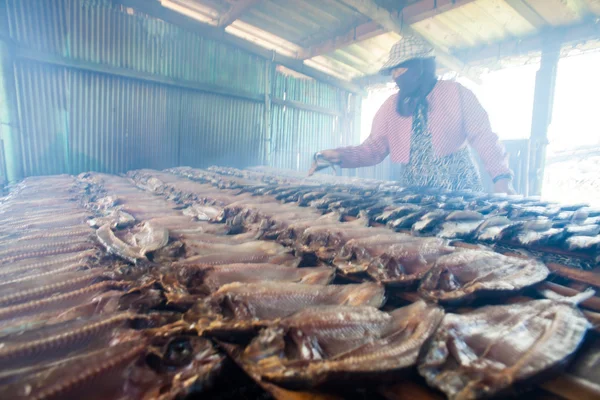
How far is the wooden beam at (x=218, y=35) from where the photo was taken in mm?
8125

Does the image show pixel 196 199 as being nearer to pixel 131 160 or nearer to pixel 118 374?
pixel 118 374

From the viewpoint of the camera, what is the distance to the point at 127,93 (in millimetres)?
8477

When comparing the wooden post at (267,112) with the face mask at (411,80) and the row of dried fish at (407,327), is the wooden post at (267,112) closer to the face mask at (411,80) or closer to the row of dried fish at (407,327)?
the face mask at (411,80)

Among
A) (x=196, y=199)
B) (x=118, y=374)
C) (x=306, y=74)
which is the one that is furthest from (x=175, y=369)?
(x=306, y=74)

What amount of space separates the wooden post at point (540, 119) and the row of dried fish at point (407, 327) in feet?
25.6

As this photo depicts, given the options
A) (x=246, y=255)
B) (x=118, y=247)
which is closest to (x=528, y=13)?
(x=246, y=255)

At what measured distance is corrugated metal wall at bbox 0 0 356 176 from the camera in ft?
24.2

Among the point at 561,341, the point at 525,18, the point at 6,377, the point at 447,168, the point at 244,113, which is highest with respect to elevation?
the point at 525,18

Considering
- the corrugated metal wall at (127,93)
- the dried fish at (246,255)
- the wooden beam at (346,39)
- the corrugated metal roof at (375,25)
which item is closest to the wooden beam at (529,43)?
the corrugated metal roof at (375,25)

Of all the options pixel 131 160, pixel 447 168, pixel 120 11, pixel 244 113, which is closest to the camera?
pixel 447 168

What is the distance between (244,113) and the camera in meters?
10.7

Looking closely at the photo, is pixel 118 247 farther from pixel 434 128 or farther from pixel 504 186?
pixel 504 186

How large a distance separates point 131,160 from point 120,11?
3820 millimetres

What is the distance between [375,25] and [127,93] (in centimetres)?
672
